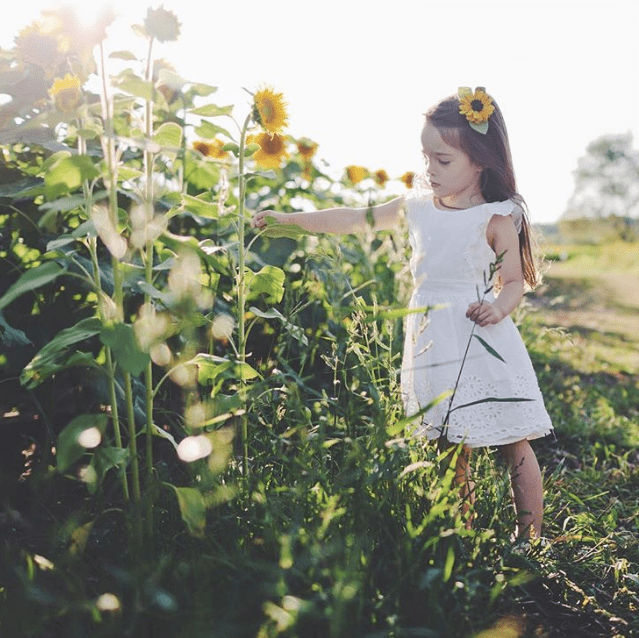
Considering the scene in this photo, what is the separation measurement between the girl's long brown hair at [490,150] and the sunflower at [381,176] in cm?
281

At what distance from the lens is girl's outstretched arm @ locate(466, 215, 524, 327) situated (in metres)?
2.01

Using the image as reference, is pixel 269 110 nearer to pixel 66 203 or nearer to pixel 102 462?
pixel 66 203

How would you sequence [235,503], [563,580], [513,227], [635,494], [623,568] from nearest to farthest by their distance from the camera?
[235,503] < [563,580] < [623,568] < [513,227] < [635,494]

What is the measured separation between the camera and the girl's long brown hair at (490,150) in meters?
2.13

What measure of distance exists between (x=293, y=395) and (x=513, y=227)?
3.10ft

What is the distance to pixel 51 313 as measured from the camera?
214cm

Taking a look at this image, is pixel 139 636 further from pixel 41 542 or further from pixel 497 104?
pixel 497 104

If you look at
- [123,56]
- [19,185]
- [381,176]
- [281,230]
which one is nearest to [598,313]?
[381,176]

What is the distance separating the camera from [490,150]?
215 centimetres

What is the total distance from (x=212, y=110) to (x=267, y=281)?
0.42m

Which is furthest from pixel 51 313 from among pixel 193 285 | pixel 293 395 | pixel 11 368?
pixel 293 395

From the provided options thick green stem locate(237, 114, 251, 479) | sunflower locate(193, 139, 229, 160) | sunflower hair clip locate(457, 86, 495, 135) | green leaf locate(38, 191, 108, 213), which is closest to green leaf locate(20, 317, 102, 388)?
green leaf locate(38, 191, 108, 213)

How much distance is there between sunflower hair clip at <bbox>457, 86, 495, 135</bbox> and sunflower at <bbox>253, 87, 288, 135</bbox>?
1.84 feet

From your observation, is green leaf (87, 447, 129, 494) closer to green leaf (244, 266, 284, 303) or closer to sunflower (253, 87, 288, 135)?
green leaf (244, 266, 284, 303)
